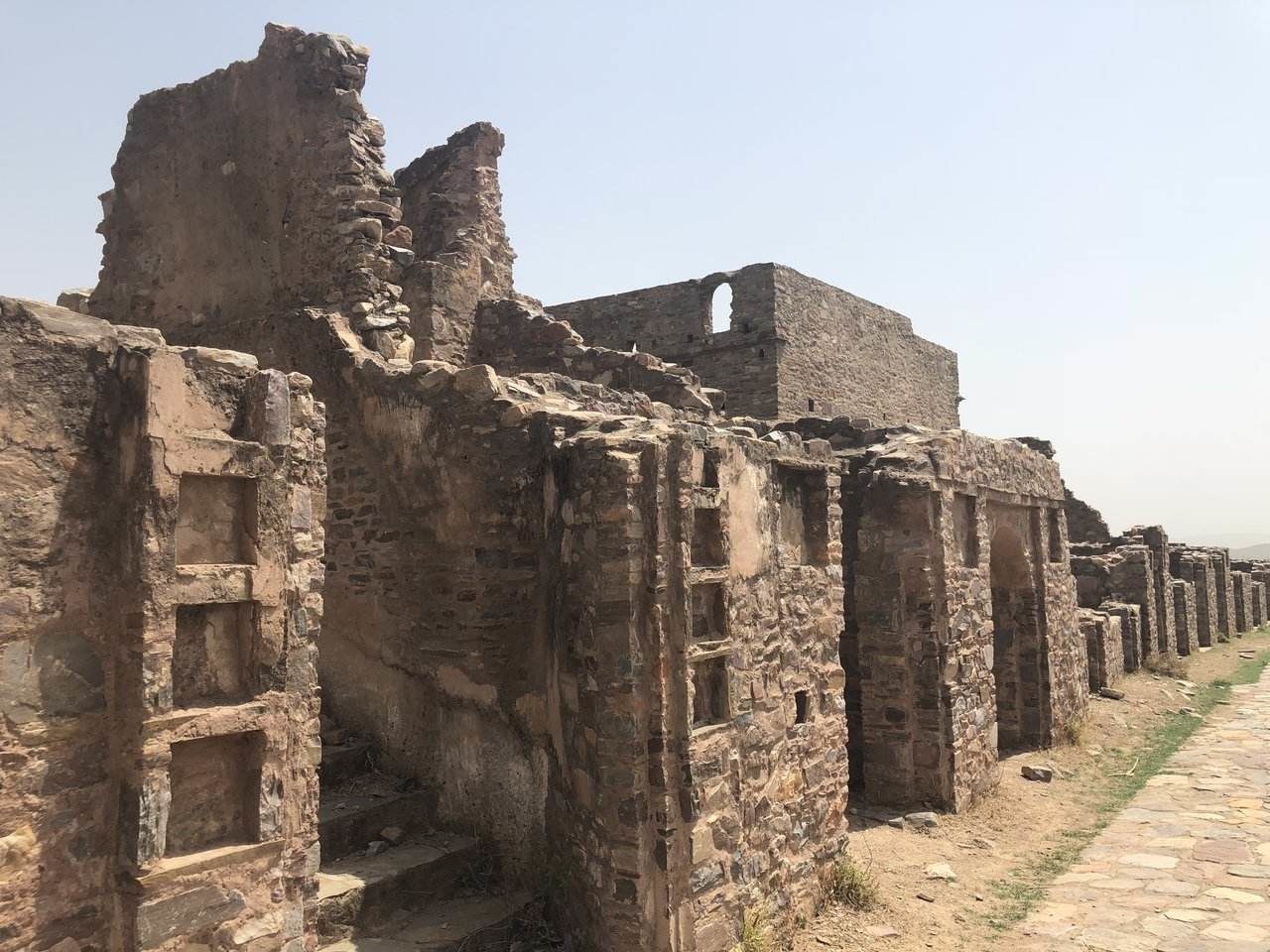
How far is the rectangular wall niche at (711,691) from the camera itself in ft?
17.3

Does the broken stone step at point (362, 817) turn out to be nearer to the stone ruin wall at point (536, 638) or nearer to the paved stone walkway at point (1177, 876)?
the stone ruin wall at point (536, 638)

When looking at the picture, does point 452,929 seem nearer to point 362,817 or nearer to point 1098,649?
point 362,817

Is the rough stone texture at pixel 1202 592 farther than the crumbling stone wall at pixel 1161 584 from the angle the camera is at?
Yes

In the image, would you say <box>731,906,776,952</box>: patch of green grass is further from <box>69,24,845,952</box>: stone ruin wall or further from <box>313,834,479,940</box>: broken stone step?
<box>313,834,479,940</box>: broken stone step

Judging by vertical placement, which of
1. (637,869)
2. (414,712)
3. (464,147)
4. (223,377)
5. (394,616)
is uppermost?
(464,147)

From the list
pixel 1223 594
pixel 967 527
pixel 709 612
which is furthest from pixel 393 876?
pixel 1223 594

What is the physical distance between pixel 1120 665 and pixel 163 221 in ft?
52.7

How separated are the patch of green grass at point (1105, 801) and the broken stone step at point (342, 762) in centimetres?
448

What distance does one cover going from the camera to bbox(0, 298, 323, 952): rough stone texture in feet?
10.2

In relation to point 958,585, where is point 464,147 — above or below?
above

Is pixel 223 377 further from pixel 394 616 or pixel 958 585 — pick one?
pixel 958 585

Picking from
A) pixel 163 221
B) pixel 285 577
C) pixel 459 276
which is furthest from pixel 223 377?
pixel 459 276

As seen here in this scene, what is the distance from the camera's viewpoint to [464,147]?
10984 mm

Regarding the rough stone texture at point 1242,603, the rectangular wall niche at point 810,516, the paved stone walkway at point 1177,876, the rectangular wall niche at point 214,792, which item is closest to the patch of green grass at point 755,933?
the paved stone walkway at point 1177,876
